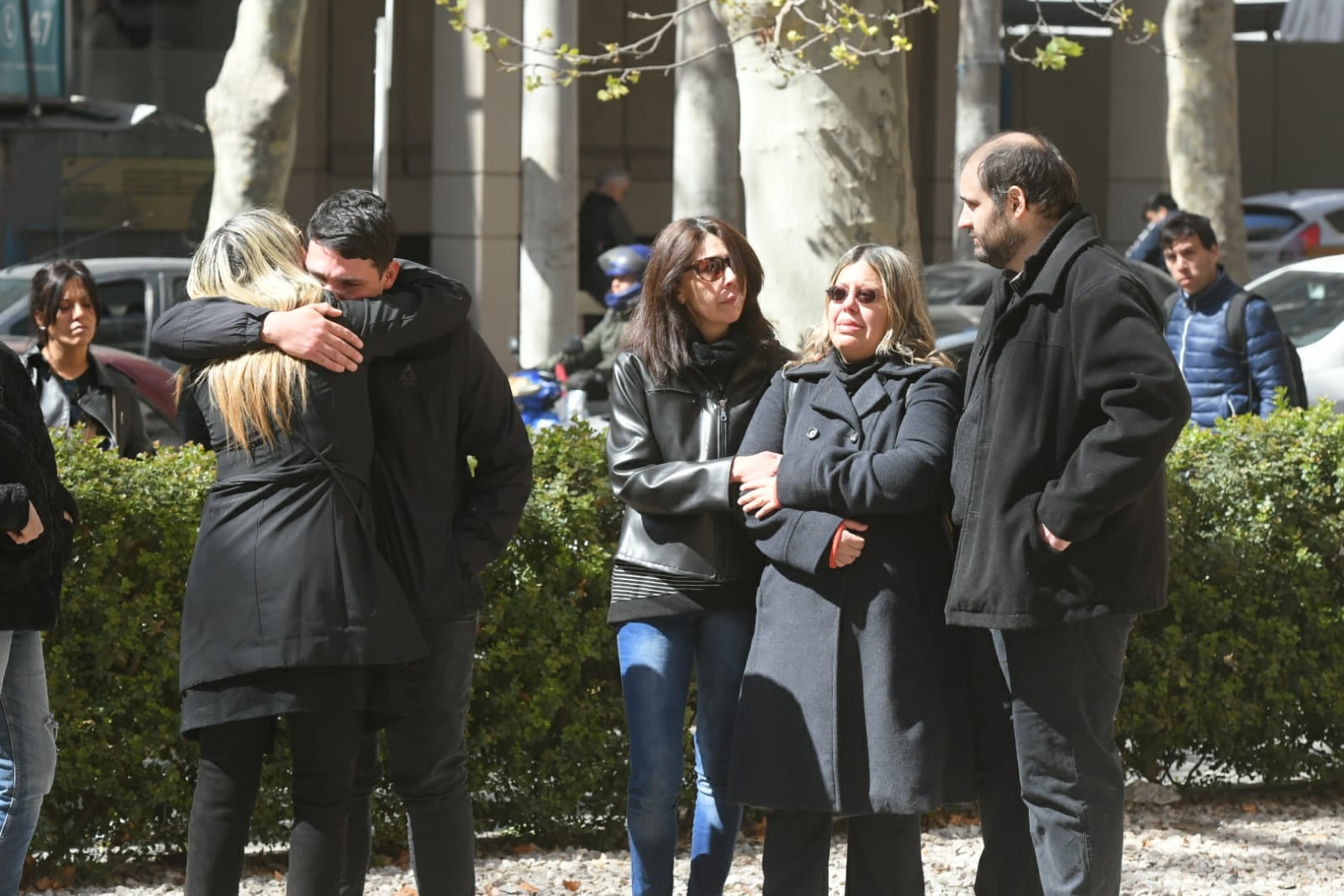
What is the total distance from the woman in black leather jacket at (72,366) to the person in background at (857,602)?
2.99 metres

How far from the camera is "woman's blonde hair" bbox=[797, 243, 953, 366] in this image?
461 cm

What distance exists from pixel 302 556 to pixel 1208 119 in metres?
14.2

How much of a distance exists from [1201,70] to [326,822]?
1429 cm

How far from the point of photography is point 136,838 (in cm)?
568

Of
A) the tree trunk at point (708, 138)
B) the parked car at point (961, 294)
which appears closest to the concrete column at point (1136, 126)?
the parked car at point (961, 294)

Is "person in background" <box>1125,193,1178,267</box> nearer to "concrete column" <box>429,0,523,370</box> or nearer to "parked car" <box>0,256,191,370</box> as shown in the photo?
"parked car" <box>0,256,191,370</box>

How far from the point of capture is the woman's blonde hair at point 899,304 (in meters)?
4.61

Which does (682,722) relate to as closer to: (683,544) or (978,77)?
(683,544)

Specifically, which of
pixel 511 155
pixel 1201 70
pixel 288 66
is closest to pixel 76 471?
pixel 288 66

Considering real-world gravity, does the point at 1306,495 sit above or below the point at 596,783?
above

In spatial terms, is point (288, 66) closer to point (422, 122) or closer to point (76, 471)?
point (76, 471)

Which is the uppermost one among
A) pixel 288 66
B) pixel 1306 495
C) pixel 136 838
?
pixel 288 66

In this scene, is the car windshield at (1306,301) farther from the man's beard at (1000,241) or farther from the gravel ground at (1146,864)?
the man's beard at (1000,241)

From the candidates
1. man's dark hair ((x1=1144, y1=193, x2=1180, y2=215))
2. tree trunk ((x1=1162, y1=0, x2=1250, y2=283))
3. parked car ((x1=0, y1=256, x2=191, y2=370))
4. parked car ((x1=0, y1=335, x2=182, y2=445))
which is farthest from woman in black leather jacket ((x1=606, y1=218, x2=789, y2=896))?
tree trunk ((x1=1162, y1=0, x2=1250, y2=283))
